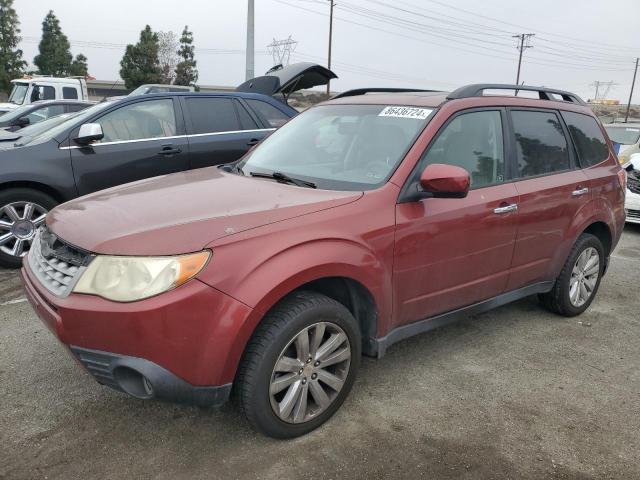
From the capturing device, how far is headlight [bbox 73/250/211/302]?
7.18 feet

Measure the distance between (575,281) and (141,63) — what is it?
167ft

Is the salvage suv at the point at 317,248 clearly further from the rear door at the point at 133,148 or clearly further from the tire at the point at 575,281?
the rear door at the point at 133,148

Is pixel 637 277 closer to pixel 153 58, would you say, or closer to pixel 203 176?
pixel 203 176

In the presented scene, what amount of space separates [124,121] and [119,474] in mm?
4084

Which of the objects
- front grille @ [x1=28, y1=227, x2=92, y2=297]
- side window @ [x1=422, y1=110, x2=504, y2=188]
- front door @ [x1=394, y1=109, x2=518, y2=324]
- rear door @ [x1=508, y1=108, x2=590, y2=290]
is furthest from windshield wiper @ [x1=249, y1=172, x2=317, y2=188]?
rear door @ [x1=508, y1=108, x2=590, y2=290]

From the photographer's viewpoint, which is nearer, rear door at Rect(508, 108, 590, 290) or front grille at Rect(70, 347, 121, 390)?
front grille at Rect(70, 347, 121, 390)

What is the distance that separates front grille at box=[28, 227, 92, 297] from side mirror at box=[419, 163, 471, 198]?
66.3 inches

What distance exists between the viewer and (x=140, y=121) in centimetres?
562

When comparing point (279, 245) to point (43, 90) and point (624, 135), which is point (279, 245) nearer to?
point (624, 135)

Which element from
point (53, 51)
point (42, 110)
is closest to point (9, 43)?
point (53, 51)

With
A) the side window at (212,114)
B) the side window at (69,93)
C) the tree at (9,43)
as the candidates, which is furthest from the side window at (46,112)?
the tree at (9,43)

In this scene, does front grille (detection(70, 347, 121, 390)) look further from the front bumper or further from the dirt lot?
the dirt lot

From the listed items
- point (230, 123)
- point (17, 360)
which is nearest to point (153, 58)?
point (230, 123)

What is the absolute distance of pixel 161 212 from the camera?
2562mm
